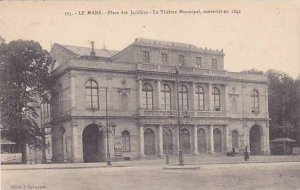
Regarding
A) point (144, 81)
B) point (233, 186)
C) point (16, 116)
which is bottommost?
Answer: point (233, 186)

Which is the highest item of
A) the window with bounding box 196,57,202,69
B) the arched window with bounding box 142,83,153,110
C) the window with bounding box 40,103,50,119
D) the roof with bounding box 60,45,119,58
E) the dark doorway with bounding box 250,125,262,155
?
the roof with bounding box 60,45,119,58

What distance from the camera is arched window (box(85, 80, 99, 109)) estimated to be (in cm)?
4003

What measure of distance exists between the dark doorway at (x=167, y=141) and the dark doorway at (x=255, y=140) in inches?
467

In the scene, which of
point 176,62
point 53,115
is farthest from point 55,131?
point 176,62

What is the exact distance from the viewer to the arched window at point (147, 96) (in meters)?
42.7

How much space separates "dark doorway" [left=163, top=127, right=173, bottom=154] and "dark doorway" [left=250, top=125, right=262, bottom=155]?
1187cm

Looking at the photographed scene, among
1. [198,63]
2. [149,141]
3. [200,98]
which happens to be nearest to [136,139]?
[149,141]

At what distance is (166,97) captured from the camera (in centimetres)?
4381

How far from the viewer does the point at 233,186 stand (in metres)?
15.8

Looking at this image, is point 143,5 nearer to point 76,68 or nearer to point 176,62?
point 76,68

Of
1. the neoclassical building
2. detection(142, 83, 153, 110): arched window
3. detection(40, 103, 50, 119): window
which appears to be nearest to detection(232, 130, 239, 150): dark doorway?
the neoclassical building

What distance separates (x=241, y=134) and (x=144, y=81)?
1315 centimetres

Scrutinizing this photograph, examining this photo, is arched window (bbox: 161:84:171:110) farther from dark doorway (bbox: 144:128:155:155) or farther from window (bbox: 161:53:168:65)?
dark doorway (bbox: 144:128:155:155)

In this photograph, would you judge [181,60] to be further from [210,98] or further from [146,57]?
[210,98]
